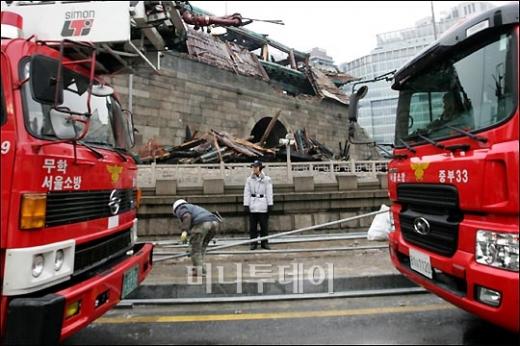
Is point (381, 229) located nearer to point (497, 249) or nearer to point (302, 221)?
point (302, 221)

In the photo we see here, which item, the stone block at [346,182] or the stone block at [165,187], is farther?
the stone block at [346,182]

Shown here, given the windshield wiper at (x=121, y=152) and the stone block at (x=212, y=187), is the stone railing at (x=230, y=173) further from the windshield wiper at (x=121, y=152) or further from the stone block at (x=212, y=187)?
the windshield wiper at (x=121, y=152)

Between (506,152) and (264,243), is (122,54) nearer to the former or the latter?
(506,152)

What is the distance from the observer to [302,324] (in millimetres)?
3576

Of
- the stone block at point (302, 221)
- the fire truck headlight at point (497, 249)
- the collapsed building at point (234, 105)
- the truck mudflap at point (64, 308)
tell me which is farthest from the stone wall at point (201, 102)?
the fire truck headlight at point (497, 249)

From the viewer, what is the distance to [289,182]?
30.2ft

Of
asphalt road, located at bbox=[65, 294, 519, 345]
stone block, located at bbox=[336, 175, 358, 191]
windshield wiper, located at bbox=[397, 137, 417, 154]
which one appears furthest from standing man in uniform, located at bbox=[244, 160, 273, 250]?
windshield wiper, located at bbox=[397, 137, 417, 154]

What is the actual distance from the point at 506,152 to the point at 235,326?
2673mm

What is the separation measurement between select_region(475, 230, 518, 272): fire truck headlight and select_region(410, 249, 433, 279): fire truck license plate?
1.86 ft

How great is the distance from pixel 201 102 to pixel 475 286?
18267mm

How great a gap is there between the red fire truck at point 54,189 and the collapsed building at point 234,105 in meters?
8.11

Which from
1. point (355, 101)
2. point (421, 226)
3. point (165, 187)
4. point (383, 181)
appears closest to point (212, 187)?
point (165, 187)

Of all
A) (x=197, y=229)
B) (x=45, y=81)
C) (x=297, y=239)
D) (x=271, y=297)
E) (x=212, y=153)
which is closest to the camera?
(x=45, y=81)

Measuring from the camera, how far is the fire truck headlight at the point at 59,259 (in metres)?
2.47
